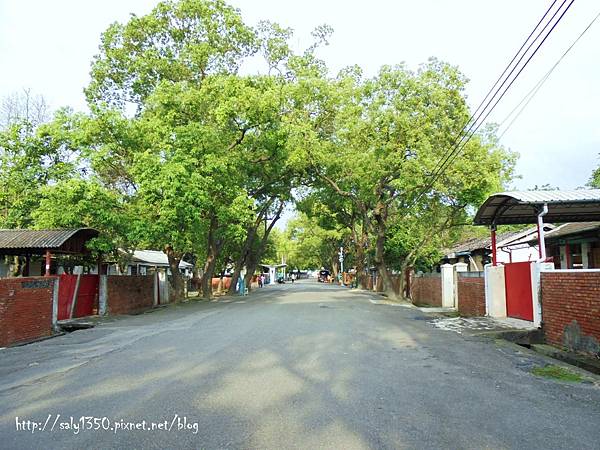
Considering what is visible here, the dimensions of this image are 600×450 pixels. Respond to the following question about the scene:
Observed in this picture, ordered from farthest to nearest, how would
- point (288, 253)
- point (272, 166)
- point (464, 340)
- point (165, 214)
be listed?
1. point (288, 253)
2. point (272, 166)
3. point (165, 214)
4. point (464, 340)

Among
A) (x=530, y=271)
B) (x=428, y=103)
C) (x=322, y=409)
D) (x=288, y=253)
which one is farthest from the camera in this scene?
(x=288, y=253)

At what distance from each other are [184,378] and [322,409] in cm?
255

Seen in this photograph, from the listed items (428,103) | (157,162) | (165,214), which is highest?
(428,103)

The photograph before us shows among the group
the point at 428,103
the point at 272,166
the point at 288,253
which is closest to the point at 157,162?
the point at 272,166

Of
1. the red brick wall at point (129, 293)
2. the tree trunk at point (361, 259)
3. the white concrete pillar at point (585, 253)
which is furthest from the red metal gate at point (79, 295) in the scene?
the tree trunk at point (361, 259)

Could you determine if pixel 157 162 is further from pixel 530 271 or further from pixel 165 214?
pixel 530 271

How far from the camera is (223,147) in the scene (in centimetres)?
2520

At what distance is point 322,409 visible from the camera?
5.87m

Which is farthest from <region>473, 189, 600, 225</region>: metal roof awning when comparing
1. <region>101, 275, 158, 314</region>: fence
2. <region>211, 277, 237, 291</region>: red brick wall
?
<region>211, 277, 237, 291</region>: red brick wall

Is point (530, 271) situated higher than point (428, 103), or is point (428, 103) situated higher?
point (428, 103)

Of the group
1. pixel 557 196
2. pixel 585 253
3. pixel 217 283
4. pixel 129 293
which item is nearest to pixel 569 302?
pixel 557 196

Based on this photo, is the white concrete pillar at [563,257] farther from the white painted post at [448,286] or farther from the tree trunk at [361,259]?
the tree trunk at [361,259]

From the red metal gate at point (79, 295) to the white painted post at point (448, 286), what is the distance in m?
14.8

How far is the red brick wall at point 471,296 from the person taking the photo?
53.8 ft
